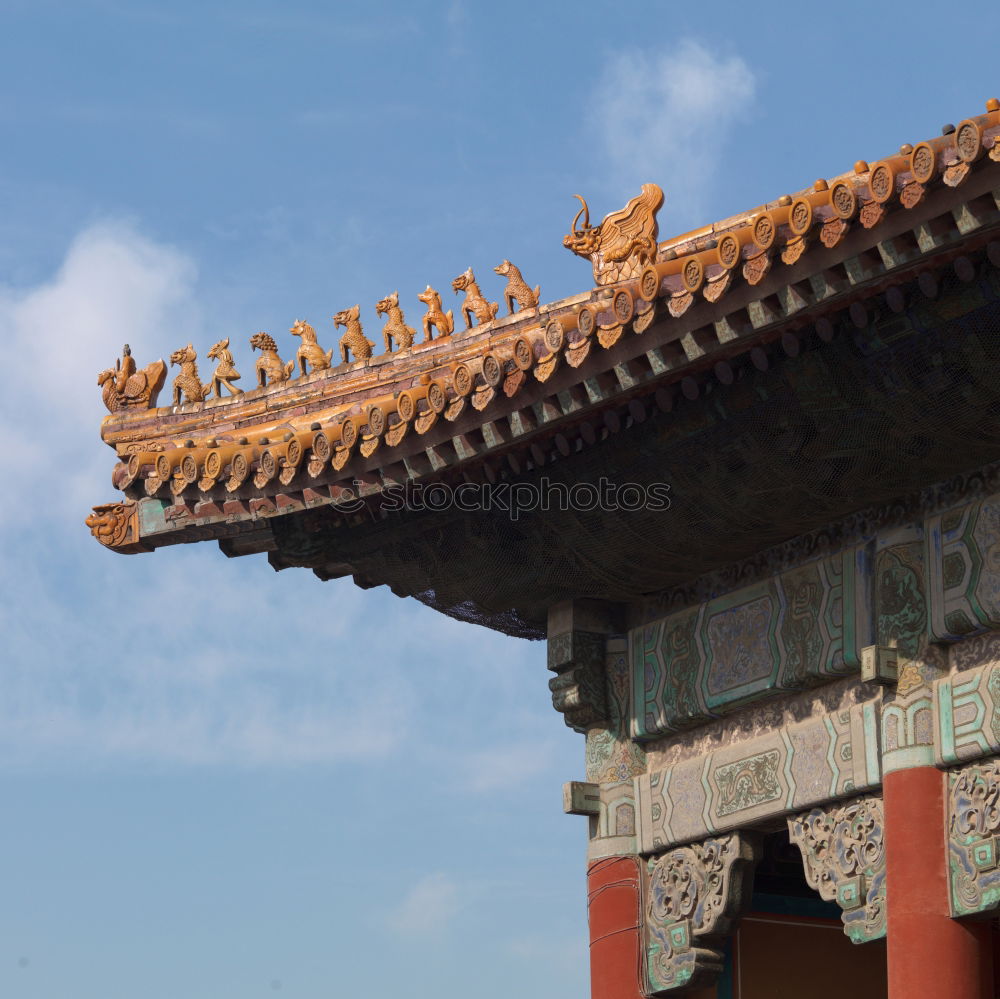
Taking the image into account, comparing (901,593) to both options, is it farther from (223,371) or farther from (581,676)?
(223,371)

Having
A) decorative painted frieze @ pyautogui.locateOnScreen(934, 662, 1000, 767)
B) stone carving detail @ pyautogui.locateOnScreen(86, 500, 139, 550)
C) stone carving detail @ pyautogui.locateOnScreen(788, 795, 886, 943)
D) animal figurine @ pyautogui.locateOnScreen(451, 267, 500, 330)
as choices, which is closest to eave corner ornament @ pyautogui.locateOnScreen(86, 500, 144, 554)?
stone carving detail @ pyautogui.locateOnScreen(86, 500, 139, 550)

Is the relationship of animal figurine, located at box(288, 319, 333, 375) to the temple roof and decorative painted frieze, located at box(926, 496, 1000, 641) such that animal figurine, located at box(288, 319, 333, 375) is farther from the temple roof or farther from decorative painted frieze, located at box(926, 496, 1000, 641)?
decorative painted frieze, located at box(926, 496, 1000, 641)

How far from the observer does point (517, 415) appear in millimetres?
11008

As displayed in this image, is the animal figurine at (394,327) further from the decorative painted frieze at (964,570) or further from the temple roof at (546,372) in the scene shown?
the decorative painted frieze at (964,570)

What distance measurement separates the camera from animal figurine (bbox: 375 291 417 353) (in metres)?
13.2

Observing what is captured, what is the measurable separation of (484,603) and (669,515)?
167 cm

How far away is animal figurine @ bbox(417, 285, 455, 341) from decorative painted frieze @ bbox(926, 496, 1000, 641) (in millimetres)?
3356

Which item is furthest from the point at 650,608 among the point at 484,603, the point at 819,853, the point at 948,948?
the point at 948,948

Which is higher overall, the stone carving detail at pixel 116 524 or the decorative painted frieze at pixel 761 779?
the stone carving detail at pixel 116 524

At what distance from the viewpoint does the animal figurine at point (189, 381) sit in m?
13.6

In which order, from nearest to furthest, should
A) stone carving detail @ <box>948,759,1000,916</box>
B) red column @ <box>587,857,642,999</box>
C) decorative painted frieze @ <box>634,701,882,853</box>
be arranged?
stone carving detail @ <box>948,759,1000,916</box> < decorative painted frieze @ <box>634,701,882,853</box> < red column @ <box>587,857,642,999</box>

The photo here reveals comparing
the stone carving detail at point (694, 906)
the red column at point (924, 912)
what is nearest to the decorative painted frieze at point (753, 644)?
the stone carving detail at point (694, 906)

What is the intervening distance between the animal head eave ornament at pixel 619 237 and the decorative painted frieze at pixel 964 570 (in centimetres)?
206

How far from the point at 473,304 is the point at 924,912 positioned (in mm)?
4413
